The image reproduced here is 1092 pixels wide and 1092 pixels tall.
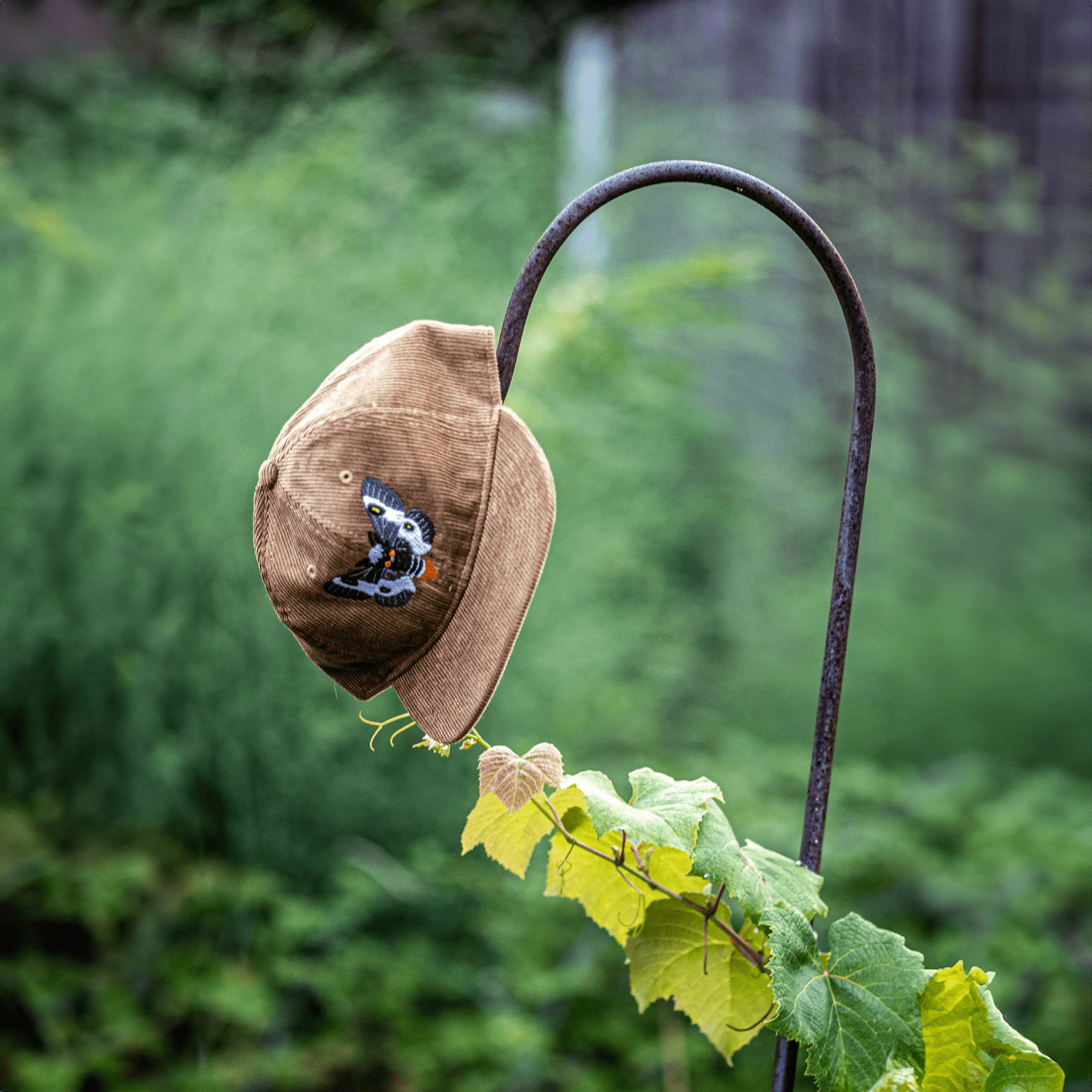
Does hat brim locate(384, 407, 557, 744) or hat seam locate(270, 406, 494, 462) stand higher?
hat seam locate(270, 406, 494, 462)

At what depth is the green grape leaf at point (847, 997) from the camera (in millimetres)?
452

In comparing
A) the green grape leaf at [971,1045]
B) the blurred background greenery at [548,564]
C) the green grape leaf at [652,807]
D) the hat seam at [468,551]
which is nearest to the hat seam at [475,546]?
the hat seam at [468,551]

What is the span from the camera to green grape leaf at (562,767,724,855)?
0.46m

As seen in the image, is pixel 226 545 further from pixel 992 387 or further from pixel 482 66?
pixel 992 387

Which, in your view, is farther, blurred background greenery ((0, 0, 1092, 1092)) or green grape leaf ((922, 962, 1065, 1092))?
blurred background greenery ((0, 0, 1092, 1092))

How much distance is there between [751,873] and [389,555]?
249 millimetres

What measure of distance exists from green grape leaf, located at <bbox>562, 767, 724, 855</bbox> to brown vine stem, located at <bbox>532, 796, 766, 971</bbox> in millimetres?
30

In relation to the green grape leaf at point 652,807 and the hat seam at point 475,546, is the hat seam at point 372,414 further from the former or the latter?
the green grape leaf at point 652,807

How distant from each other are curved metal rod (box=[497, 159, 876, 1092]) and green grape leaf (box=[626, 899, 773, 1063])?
0.11ft

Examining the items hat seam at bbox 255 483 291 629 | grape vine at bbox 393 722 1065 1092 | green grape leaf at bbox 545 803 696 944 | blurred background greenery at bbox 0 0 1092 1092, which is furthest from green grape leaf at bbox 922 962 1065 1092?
blurred background greenery at bbox 0 0 1092 1092

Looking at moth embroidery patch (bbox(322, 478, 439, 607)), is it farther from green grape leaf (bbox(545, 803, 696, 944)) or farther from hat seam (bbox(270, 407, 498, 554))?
green grape leaf (bbox(545, 803, 696, 944))

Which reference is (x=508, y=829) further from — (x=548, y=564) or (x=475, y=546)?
(x=548, y=564)

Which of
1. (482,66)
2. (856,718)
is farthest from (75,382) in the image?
(856,718)

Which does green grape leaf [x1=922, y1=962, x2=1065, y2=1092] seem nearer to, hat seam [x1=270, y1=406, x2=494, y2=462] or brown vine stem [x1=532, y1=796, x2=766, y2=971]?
brown vine stem [x1=532, y1=796, x2=766, y2=971]
